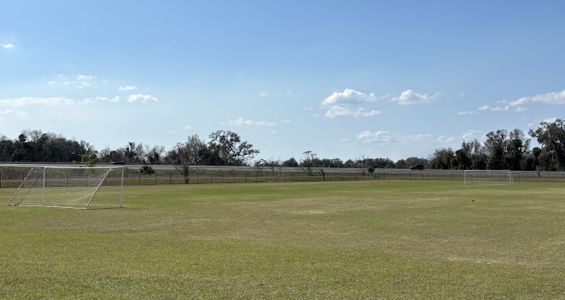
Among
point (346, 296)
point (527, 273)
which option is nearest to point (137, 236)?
point (346, 296)

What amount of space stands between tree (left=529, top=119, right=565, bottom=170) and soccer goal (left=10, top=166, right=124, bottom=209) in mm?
118644

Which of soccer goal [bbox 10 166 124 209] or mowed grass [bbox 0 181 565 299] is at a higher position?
soccer goal [bbox 10 166 124 209]

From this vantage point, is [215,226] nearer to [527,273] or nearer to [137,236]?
[137,236]

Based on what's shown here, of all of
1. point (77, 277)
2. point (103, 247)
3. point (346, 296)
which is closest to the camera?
point (346, 296)

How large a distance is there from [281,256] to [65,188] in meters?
25.0

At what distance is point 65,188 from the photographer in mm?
33875

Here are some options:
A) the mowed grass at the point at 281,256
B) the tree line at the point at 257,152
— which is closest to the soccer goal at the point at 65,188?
the mowed grass at the point at 281,256

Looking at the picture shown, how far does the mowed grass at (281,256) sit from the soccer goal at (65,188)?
6915 millimetres

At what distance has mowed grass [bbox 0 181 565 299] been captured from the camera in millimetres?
8797

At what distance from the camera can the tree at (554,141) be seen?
12850 centimetres

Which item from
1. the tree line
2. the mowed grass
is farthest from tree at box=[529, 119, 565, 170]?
the mowed grass

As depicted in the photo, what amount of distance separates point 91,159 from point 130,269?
5967 centimetres

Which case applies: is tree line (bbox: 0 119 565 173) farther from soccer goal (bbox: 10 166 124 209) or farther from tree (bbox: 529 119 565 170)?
soccer goal (bbox: 10 166 124 209)

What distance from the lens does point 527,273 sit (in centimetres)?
1033
